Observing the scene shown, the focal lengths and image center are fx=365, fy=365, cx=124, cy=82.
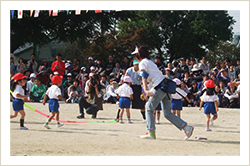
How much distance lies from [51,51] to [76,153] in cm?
4187

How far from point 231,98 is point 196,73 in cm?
197

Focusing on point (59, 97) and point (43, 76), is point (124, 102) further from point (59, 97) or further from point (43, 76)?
point (43, 76)

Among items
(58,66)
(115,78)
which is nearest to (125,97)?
(115,78)

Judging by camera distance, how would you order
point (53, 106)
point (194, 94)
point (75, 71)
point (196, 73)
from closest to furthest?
point (53, 106), point (194, 94), point (196, 73), point (75, 71)

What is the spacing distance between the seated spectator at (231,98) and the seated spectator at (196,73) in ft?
4.57

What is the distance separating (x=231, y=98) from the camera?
14664 mm

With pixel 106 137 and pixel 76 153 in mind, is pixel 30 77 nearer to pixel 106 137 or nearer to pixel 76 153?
pixel 106 137

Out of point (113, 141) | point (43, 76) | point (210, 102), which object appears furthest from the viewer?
point (43, 76)

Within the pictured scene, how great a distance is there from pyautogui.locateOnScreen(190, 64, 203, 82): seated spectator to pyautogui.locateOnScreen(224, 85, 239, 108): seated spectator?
4.57ft

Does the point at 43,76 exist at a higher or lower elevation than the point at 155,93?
higher

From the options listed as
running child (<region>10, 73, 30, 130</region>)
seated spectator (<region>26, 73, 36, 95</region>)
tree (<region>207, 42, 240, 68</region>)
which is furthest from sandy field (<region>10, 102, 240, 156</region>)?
tree (<region>207, 42, 240, 68</region>)

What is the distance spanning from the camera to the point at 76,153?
5812mm

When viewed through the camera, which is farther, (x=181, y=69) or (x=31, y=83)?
(x=31, y=83)

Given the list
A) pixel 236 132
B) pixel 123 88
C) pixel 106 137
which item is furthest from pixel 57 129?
pixel 236 132
